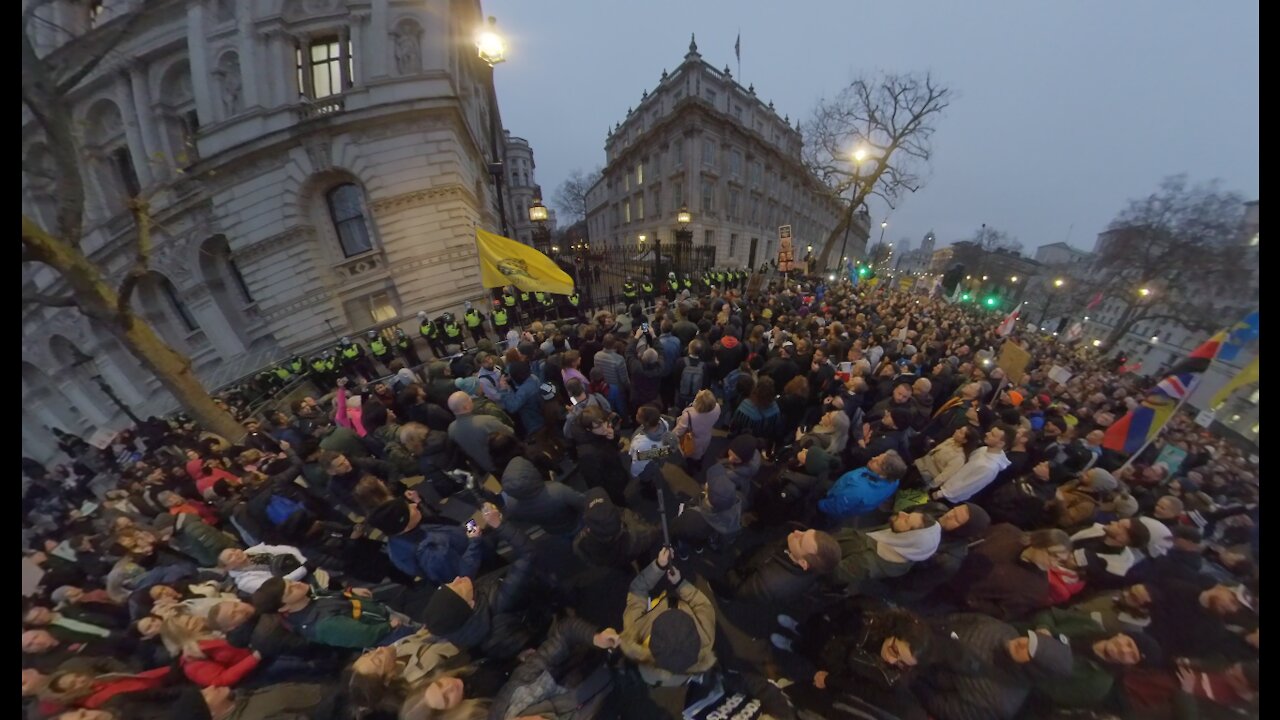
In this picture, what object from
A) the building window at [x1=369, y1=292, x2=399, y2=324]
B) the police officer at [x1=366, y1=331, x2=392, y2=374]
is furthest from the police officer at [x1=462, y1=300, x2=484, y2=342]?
the building window at [x1=369, y1=292, x2=399, y2=324]

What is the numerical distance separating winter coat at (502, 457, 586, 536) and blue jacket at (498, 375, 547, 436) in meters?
1.82

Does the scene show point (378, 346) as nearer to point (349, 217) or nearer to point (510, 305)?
point (349, 217)

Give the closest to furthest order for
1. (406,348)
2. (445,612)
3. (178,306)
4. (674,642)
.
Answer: (674,642) < (445,612) < (178,306) < (406,348)

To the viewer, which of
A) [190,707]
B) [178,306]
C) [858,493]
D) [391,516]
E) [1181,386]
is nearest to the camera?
[190,707]

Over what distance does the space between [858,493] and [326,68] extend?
916cm

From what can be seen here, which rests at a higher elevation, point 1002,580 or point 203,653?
point 203,653

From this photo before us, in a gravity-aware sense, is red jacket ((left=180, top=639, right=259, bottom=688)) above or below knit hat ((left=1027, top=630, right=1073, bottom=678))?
below

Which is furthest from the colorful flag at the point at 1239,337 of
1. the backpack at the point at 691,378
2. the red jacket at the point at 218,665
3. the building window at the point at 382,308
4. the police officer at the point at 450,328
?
the police officer at the point at 450,328

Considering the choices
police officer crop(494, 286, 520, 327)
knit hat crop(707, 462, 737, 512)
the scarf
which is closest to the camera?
the scarf

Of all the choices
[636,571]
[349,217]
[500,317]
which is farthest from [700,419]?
[500,317]

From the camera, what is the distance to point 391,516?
277 centimetres

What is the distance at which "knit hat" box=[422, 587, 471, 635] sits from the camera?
2.22 meters

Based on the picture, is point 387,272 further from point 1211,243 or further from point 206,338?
point 1211,243

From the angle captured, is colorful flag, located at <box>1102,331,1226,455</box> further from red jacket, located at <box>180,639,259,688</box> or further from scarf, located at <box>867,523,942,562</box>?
red jacket, located at <box>180,639,259,688</box>
